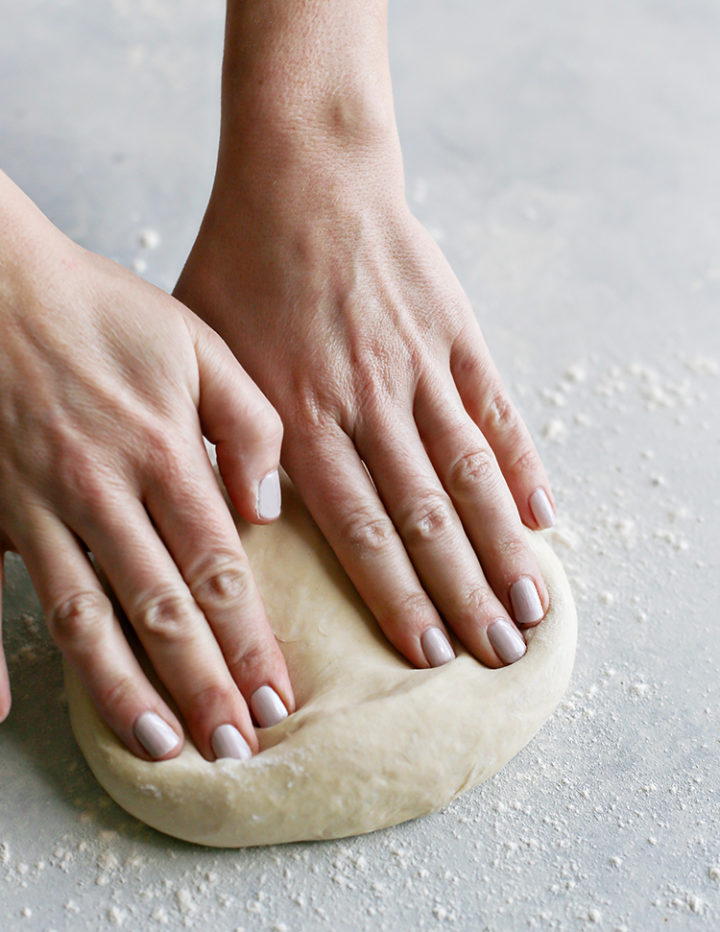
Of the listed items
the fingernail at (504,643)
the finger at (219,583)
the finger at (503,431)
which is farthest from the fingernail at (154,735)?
the finger at (503,431)

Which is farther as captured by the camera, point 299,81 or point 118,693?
point 299,81

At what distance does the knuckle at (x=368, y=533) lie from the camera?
3.85 ft

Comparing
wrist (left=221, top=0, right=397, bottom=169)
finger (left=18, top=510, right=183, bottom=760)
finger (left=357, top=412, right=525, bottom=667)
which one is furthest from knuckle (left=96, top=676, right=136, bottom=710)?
wrist (left=221, top=0, right=397, bottom=169)

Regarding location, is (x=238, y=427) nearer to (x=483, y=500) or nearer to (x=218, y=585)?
(x=218, y=585)

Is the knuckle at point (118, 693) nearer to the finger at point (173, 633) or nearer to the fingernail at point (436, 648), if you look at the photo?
the finger at point (173, 633)

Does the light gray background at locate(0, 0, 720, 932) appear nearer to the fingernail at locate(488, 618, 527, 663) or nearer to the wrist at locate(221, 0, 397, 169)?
the fingernail at locate(488, 618, 527, 663)

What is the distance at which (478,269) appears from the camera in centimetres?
199

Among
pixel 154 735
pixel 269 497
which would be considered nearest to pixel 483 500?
pixel 269 497

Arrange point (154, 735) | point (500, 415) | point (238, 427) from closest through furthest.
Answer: point (154, 735) → point (238, 427) → point (500, 415)

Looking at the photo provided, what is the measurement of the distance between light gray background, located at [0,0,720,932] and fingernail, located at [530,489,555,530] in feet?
0.57

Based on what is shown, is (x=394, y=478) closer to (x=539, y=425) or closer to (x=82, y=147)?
(x=539, y=425)

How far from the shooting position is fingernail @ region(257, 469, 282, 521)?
1.17m

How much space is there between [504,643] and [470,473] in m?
0.23

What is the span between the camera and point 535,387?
5.74 feet
